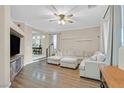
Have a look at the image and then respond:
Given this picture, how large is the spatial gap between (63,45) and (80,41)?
5.02ft

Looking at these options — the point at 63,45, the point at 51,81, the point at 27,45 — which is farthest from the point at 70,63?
the point at 63,45

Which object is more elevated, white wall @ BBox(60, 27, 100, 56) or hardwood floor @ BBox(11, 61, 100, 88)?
white wall @ BBox(60, 27, 100, 56)

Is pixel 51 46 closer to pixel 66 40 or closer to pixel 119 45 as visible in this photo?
pixel 66 40

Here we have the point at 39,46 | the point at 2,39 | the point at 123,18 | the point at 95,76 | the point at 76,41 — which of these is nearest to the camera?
the point at 2,39

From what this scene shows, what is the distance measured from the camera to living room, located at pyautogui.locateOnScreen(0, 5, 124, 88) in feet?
8.22

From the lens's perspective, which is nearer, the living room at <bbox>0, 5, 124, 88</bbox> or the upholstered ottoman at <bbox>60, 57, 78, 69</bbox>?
the living room at <bbox>0, 5, 124, 88</bbox>

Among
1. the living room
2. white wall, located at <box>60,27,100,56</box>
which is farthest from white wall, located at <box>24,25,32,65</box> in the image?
white wall, located at <box>60,27,100,56</box>

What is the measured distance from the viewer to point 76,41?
8273 millimetres

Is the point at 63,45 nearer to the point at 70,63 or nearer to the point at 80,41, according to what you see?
the point at 80,41

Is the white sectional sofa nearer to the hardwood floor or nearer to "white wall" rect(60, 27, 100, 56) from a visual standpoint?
the hardwood floor

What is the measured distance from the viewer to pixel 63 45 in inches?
353

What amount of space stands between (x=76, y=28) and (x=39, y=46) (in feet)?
17.7

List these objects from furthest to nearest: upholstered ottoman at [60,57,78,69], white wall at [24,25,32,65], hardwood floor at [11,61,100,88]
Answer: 1. white wall at [24,25,32,65]
2. upholstered ottoman at [60,57,78,69]
3. hardwood floor at [11,61,100,88]
